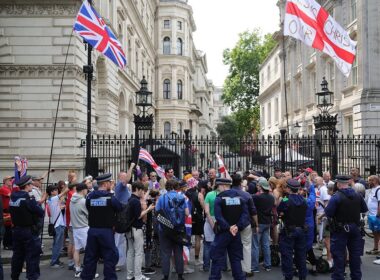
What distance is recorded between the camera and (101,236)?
22.7 feet

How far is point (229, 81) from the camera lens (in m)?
61.9

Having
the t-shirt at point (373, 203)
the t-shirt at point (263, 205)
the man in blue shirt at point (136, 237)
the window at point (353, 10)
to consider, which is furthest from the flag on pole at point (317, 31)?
the window at point (353, 10)

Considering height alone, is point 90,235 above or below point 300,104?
below

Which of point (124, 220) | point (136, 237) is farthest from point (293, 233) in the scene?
point (124, 220)

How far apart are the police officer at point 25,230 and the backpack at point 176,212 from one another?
222 cm

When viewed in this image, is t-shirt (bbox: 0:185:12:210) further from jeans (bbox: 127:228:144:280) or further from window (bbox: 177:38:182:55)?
window (bbox: 177:38:182:55)

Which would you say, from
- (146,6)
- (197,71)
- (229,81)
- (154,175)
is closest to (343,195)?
(154,175)

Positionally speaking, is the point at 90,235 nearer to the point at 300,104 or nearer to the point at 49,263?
the point at 49,263

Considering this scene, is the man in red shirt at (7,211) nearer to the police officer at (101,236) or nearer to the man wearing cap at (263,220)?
the police officer at (101,236)

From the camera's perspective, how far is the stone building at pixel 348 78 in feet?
72.1

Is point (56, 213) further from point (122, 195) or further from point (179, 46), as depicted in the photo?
point (179, 46)

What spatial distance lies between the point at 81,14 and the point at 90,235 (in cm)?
734

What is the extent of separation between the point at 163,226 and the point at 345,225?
122 inches

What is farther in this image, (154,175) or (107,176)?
(154,175)
